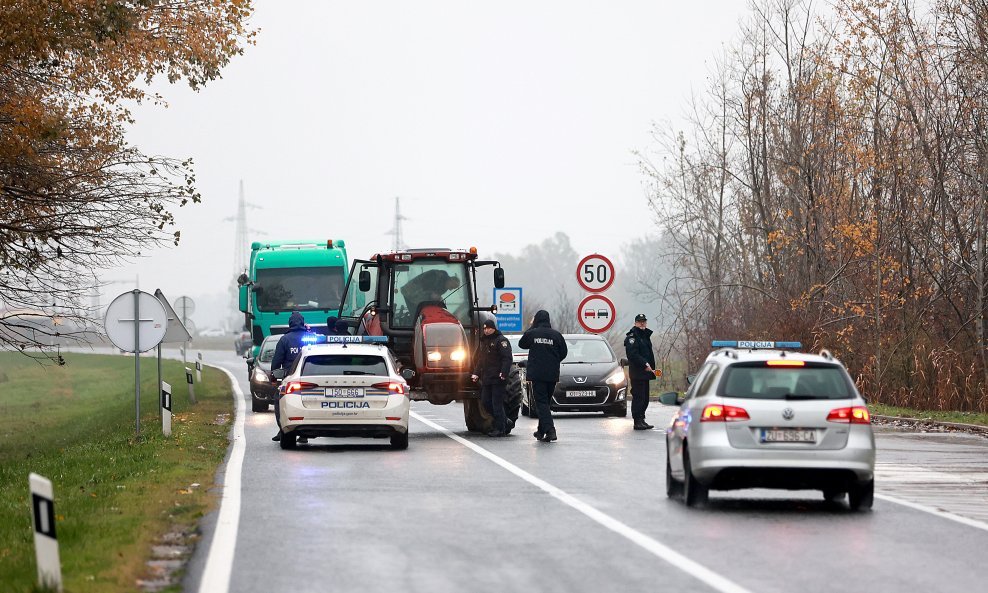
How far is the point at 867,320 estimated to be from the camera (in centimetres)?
3459

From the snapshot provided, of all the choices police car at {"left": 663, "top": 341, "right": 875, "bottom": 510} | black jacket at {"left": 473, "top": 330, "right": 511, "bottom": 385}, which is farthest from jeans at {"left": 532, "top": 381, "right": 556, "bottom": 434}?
police car at {"left": 663, "top": 341, "right": 875, "bottom": 510}

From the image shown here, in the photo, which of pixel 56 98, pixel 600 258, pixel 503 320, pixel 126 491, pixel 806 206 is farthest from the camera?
pixel 503 320

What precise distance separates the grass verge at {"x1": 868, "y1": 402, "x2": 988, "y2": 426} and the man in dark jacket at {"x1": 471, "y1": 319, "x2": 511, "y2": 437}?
308 inches

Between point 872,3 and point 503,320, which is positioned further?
point 503,320

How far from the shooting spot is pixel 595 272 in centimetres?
3266

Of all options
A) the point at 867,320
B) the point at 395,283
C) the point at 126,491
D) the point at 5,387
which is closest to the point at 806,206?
the point at 867,320

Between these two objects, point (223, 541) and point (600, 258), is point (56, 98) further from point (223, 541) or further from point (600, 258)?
point (223, 541)

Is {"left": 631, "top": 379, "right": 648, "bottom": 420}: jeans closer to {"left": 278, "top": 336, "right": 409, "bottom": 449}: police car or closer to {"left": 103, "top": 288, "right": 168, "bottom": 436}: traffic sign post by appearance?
{"left": 278, "top": 336, "right": 409, "bottom": 449}: police car

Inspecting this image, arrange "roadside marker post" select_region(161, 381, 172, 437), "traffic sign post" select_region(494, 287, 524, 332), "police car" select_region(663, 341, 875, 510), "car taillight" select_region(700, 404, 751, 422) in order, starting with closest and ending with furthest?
"police car" select_region(663, 341, 875, 510), "car taillight" select_region(700, 404, 751, 422), "roadside marker post" select_region(161, 381, 172, 437), "traffic sign post" select_region(494, 287, 524, 332)

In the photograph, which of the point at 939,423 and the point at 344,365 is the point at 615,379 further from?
the point at 344,365

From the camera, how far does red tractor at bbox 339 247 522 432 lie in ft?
80.8

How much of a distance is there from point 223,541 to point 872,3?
26486mm

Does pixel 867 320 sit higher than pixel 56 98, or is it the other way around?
pixel 56 98

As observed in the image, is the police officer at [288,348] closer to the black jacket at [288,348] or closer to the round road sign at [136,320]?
the black jacket at [288,348]
